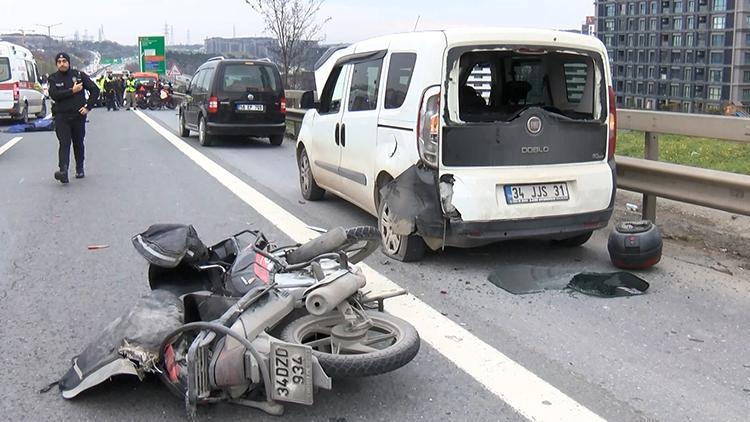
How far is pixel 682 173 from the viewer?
20.5 feet

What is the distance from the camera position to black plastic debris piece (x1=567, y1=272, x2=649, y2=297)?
207 inches

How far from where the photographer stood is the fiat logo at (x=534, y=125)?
228 inches

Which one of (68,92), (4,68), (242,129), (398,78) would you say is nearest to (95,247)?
(398,78)

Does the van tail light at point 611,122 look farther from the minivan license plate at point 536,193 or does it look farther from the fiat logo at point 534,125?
the fiat logo at point 534,125

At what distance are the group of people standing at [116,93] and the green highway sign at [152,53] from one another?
24128 millimetres

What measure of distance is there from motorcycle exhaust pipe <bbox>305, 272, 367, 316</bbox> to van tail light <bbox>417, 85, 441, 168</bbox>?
7.30 ft

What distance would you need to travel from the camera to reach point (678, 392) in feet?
12.1

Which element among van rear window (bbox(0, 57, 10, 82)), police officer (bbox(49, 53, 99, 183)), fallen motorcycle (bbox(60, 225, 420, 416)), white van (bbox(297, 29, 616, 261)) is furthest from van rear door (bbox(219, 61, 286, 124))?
fallen motorcycle (bbox(60, 225, 420, 416))

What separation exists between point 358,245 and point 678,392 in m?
1.85

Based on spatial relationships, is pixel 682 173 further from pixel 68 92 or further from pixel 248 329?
pixel 68 92

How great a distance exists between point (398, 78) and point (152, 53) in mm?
59696

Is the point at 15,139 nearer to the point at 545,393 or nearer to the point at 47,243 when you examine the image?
the point at 47,243

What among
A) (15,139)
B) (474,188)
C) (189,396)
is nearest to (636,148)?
(474,188)

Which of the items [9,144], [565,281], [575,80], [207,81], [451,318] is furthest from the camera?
[9,144]
